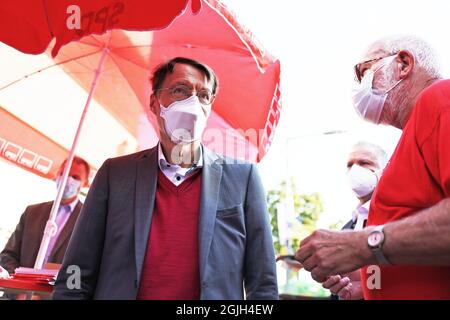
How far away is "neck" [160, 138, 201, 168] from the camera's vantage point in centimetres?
192

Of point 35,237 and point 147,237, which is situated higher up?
point 35,237

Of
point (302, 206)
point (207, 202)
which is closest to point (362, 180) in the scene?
point (207, 202)

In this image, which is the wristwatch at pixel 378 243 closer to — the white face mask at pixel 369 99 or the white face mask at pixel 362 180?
the white face mask at pixel 369 99

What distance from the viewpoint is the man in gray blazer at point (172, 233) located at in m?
1.59

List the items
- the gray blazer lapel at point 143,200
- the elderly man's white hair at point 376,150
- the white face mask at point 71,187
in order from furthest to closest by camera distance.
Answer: the white face mask at point 71,187 < the elderly man's white hair at point 376,150 < the gray blazer lapel at point 143,200

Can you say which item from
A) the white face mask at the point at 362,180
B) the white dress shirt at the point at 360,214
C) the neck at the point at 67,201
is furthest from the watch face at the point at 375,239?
the neck at the point at 67,201

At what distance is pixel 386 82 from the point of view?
1933mm

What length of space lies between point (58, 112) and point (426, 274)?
130 inches

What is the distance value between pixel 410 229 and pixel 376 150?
265 centimetres

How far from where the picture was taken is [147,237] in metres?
1.60

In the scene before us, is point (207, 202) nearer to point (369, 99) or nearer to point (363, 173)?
point (369, 99)

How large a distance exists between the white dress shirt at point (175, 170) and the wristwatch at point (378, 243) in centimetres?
78

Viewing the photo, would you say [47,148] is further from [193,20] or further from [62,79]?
[193,20]

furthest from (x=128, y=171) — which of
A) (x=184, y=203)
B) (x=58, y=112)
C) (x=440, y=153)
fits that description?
(x=58, y=112)
